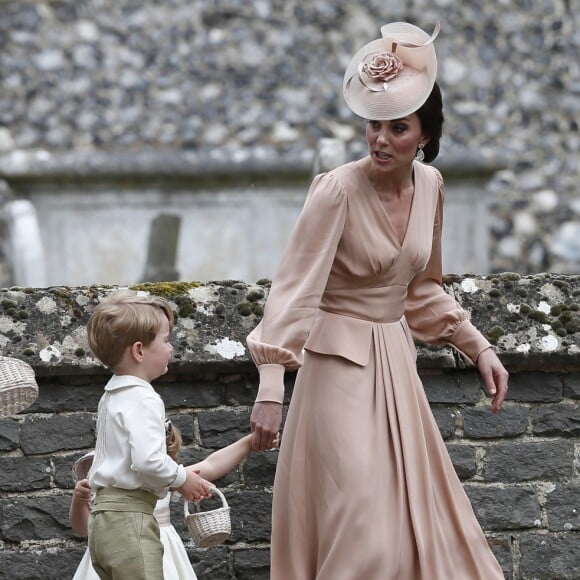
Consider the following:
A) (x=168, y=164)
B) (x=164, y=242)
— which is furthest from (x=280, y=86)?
(x=164, y=242)

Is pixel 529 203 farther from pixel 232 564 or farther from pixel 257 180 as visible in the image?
pixel 232 564

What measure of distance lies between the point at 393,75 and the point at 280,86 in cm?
1018

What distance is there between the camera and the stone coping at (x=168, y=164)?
1295 centimetres

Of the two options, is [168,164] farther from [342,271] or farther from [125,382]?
[125,382]

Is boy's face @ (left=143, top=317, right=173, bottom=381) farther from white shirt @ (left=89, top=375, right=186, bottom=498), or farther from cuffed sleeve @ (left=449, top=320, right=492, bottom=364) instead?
cuffed sleeve @ (left=449, top=320, right=492, bottom=364)

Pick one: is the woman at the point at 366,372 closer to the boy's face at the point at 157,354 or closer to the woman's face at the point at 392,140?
the woman's face at the point at 392,140

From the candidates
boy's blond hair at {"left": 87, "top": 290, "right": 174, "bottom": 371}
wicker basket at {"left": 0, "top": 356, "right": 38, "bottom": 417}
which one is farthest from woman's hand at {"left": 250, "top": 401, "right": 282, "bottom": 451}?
wicker basket at {"left": 0, "top": 356, "right": 38, "bottom": 417}

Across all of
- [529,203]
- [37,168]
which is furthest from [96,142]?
[529,203]

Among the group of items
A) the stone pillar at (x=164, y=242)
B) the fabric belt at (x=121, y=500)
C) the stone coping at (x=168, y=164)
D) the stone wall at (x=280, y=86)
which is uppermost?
the stone wall at (x=280, y=86)

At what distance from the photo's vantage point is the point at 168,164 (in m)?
13.5

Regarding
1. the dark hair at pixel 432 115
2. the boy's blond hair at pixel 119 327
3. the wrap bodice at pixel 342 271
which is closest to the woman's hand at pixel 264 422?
the wrap bodice at pixel 342 271

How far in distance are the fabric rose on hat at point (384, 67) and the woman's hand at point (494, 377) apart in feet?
2.76

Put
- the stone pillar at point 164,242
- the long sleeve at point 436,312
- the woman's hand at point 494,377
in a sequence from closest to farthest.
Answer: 1. the woman's hand at point 494,377
2. the long sleeve at point 436,312
3. the stone pillar at point 164,242

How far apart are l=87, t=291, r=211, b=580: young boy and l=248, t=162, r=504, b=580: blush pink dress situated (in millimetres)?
278
